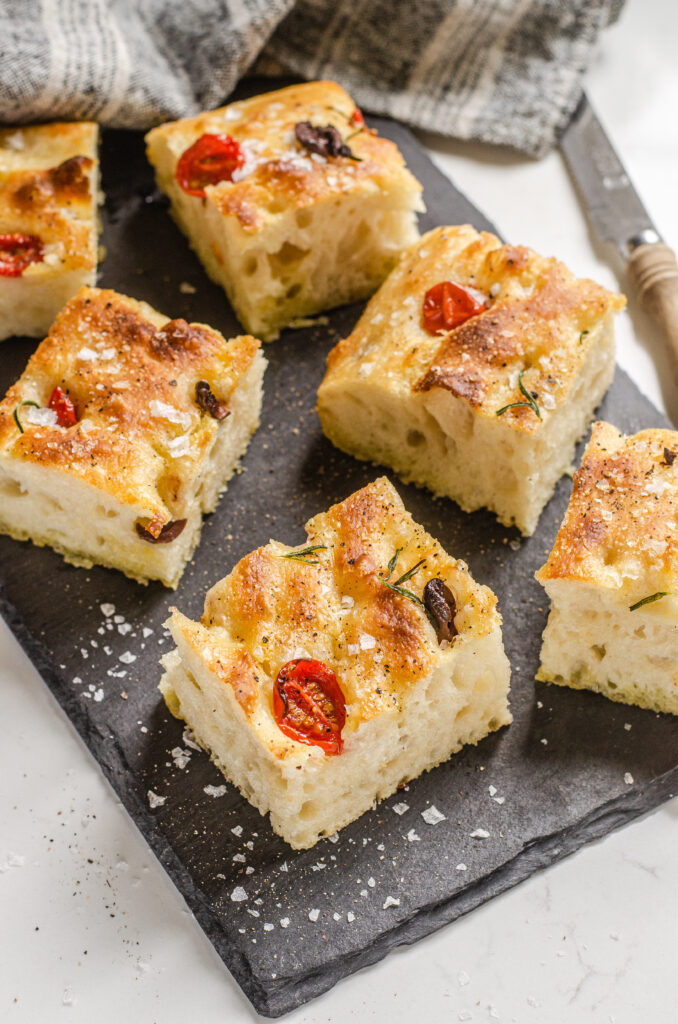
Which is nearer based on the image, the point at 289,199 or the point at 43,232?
the point at 289,199

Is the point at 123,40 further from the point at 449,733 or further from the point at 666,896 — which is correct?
the point at 666,896

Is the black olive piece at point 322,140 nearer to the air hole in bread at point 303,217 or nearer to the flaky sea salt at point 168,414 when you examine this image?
the air hole in bread at point 303,217

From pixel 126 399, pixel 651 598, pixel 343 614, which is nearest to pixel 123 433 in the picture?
pixel 126 399

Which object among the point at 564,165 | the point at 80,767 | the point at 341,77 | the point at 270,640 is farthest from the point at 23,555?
Answer: the point at 564,165

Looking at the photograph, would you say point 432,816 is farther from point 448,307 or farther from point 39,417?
point 39,417

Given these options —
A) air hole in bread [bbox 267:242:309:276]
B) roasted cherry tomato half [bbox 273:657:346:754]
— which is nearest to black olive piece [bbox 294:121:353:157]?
air hole in bread [bbox 267:242:309:276]
